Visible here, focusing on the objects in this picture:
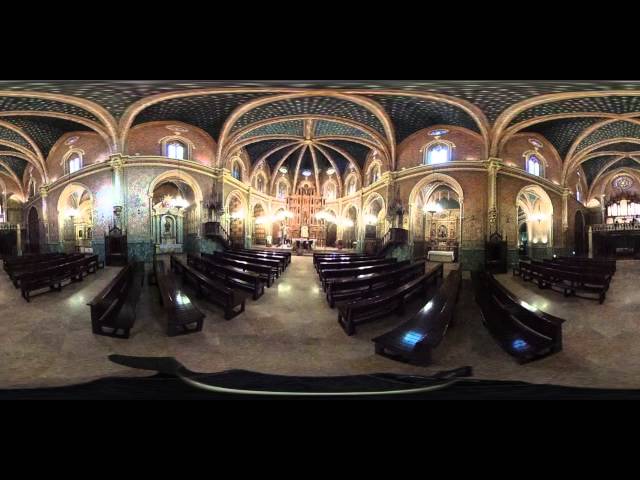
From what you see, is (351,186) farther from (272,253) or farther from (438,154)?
(272,253)

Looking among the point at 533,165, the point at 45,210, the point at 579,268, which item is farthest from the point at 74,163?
the point at 579,268

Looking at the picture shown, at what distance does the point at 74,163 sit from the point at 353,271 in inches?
58.9

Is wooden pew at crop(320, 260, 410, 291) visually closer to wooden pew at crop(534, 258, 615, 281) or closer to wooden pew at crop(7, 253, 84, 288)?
wooden pew at crop(534, 258, 615, 281)

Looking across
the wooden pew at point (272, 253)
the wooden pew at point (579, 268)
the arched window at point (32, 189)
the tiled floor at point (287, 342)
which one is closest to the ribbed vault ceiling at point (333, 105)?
the arched window at point (32, 189)

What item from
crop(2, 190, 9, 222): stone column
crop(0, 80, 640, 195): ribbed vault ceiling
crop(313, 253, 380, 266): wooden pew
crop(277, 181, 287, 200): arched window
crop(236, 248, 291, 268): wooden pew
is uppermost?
crop(0, 80, 640, 195): ribbed vault ceiling

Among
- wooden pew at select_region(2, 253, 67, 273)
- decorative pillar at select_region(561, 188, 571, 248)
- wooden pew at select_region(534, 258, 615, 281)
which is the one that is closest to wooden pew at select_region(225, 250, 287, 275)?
wooden pew at select_region(2, 253, 67, 273)

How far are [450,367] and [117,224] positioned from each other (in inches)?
62.1

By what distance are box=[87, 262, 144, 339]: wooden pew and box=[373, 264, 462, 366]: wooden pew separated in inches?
38.4

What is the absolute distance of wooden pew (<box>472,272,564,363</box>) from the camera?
41.6 inches

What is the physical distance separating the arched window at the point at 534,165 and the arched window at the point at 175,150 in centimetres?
167

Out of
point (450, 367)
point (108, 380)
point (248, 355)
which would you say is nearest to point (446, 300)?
point (450, 367)

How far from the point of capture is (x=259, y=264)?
1.31m

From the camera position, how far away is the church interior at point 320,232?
1.08 m

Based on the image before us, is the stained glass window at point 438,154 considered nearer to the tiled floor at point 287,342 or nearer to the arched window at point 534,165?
the arched window at point 534,165
